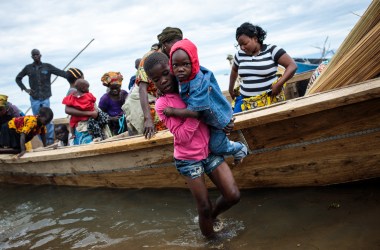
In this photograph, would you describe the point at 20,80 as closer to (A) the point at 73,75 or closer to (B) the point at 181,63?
(A) the point at 73,75

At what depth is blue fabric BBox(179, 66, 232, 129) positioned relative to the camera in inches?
83.4

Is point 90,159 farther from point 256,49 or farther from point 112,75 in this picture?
point 256,49

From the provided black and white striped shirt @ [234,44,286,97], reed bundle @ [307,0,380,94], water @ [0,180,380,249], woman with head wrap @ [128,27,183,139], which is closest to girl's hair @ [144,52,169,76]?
woman with head wrap @ [128,27,183,139]

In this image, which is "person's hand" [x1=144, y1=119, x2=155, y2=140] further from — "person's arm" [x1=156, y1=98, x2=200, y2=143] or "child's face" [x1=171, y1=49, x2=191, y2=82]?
"child's face" [x1=171, y1=49, x2=191, y2=82]

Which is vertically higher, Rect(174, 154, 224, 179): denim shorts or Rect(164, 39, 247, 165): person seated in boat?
Rect(164, 39, 247, 165): person seated in boat

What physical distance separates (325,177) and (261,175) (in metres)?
0.55

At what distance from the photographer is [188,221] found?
3066mm

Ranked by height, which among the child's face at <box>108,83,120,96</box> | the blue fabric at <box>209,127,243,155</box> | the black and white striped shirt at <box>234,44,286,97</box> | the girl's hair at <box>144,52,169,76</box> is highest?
the child's face at <box>108,83,120,96</box>

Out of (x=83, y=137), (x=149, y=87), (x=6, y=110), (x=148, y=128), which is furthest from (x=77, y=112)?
(x=6, y=110)

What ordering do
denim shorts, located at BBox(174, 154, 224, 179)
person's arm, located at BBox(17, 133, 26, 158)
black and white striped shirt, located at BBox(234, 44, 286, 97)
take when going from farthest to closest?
person's arm, located at BBox(17, 133, 26, 158)
black and white striped shirt, located at BBox(234, 44, 286, 97)
denim shorts, located at BBox(174, 154, 224, 179)

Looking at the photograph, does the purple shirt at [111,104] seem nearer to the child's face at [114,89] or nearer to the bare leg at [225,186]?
the child's face at [114,89]

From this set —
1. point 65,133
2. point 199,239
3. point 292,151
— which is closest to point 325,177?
point 292,151

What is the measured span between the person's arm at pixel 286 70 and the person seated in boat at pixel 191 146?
4.16 feet

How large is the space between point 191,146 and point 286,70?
1517 millimetres
